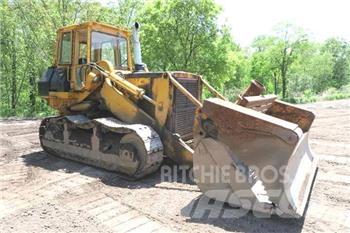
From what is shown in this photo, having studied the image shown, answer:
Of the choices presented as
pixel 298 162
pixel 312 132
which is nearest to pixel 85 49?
pixel 298 162

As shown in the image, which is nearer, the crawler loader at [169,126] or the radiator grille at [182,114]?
the crawler loader at [169,126]

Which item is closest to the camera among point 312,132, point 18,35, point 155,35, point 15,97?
point 312,132

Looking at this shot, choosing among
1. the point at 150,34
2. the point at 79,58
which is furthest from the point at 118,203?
the point at 150,34

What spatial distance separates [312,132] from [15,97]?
74.0ft

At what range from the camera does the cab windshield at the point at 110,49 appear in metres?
6.97

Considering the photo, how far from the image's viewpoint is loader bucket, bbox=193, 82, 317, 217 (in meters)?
3.81

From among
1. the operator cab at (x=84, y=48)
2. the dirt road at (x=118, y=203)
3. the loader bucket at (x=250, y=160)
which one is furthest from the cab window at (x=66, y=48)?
the loader bucket at (x=250, y=160)

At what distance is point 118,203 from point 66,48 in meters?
3.89

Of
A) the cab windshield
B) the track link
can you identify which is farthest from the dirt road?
the cab windshield

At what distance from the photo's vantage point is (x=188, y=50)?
21.2 m

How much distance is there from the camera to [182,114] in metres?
6.09

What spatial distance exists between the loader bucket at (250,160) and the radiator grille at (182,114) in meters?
1.41

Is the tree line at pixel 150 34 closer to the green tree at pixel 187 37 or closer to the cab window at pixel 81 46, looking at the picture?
the green tree at pixel 187 37

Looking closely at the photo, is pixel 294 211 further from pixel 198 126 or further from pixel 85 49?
pixel 85 49
